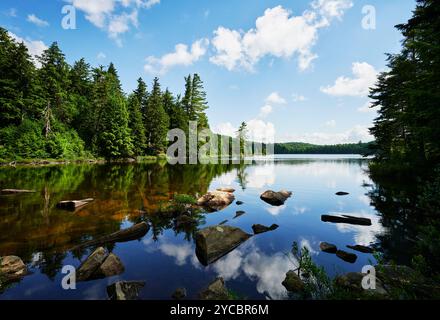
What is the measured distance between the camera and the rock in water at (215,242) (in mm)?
6637

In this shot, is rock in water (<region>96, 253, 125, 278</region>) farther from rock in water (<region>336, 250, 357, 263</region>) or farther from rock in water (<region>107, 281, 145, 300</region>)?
rock in water (<region>336, 250, 357, 263</region>)

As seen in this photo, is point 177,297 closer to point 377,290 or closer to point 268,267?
point 268,267

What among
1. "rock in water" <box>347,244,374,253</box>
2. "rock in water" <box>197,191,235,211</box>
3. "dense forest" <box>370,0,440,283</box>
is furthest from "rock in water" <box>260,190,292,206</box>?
"rock in water" <box>347,244,374,253</box>

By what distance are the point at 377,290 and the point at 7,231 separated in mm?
11678

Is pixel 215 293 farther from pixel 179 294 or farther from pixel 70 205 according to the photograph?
pixel 70 205

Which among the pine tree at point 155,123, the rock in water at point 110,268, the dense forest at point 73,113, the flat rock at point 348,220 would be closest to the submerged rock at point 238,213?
the flat rock at point 348,220

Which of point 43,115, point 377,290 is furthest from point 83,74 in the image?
point 377,290

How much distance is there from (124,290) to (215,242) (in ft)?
10.1

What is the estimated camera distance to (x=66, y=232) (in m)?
8.07

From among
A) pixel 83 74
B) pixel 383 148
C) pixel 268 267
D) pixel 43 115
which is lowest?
pixel 268 267

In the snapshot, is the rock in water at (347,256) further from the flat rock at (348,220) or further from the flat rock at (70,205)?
the flat rock at (70,205)

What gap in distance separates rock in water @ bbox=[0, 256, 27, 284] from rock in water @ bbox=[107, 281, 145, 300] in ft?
8.25

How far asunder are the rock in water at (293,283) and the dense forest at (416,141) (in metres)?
2.27

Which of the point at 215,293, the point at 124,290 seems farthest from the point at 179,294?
the point at 124,290
